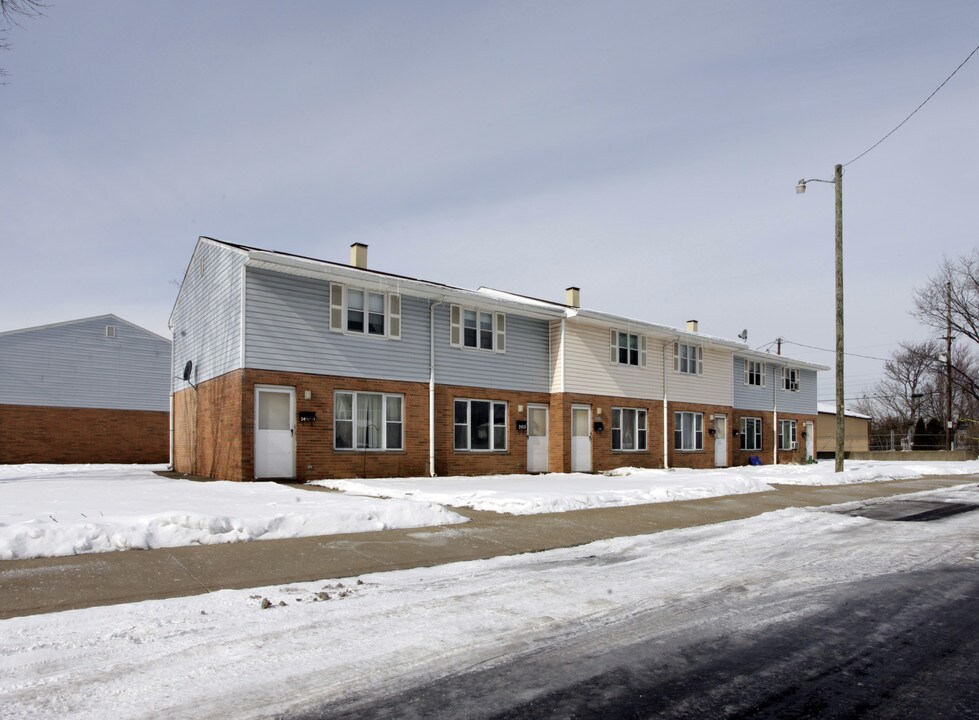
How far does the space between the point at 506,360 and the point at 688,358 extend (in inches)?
408

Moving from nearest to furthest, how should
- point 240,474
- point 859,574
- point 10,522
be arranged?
point 859,574 → point 10,522 → point 240,474

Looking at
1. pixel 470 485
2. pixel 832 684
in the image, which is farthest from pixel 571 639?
pixel 470 485

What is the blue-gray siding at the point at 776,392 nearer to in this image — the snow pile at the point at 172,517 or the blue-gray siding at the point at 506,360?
the blue-gray siding at the point at 506,360

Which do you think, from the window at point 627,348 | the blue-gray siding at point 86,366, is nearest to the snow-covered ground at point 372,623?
the window at point 627,348

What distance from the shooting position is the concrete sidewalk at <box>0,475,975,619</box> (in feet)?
21.1

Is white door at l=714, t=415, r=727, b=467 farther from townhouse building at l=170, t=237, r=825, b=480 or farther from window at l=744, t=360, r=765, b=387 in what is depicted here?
window at l=744, t=360, r=765, b=387

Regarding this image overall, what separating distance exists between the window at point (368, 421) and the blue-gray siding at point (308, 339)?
0.63 metres

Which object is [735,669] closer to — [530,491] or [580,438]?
[530,491]

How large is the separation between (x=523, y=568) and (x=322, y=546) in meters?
2.57

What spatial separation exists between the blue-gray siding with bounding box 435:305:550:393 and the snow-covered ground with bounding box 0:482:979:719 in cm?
1255

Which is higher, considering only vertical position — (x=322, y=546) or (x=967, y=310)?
(x=967, y=310)

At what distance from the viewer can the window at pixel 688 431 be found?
29.0 metres

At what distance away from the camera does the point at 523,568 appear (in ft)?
25.8

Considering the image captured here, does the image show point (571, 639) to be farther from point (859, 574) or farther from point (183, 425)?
point (183, 425)
